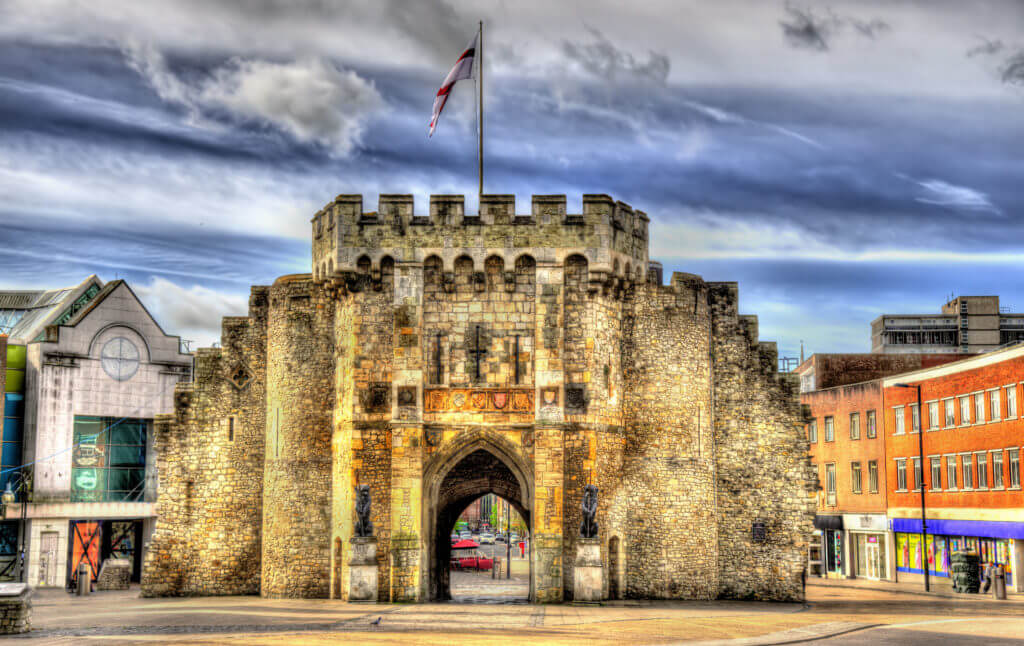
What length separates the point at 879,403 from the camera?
182 feet

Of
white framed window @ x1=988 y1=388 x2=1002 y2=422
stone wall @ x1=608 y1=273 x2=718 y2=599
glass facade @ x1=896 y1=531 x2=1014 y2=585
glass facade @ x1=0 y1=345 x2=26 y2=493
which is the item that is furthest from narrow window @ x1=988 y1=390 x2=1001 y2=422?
glass facade @ x1=0 y1=345 x2=26 y2=493

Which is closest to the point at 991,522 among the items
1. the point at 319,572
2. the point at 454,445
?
the point at 454,445

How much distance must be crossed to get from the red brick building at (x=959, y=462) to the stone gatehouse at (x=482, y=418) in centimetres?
1274

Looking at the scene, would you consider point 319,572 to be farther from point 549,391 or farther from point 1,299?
point 1,299

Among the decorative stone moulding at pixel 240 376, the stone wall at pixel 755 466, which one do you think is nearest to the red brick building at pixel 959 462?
the stone wall at pixel 755 466

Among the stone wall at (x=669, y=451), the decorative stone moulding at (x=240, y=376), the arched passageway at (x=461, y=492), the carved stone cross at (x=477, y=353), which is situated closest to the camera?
the carved stone cross at (x=477, y=353)

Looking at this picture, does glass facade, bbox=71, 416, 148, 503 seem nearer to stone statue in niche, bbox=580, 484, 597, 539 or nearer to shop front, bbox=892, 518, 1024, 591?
stone statue in niche, bbox=580, 484, 597, 539

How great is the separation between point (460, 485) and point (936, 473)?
25.6 metres

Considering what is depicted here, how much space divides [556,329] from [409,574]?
27.0 feet

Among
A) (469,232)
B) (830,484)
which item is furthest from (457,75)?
(830,484)

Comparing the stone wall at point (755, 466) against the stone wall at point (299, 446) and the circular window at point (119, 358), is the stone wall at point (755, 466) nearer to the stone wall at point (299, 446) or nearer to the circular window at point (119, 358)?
the stone wall at point (299, 446)

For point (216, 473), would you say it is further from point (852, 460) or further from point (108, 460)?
point (852, 460)

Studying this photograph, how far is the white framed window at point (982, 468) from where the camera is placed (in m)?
45.9

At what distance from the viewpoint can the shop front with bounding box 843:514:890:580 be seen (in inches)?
2180
